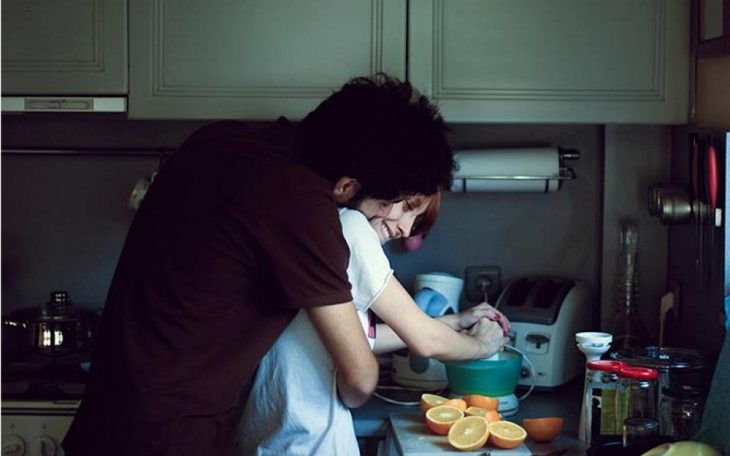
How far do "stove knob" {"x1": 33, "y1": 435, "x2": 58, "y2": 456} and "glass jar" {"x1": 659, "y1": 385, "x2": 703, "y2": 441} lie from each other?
129 cm

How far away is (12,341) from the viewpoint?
2.65 metres

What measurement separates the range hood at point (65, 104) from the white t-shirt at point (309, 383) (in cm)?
81

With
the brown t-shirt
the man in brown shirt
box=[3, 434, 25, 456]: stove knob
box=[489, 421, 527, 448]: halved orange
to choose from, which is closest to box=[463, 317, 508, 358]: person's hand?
box=[489, 421, 527, 448]: halved orange

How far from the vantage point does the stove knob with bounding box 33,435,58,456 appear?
224 cm

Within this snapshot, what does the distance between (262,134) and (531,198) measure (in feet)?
4.02

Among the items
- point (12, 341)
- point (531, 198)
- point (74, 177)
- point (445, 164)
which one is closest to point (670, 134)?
point (531, 198)

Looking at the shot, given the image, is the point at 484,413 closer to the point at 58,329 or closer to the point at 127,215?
the point at 58,329

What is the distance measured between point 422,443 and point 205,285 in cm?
58

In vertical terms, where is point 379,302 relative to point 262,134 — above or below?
below

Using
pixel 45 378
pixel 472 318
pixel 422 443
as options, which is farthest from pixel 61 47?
pixel 422 443

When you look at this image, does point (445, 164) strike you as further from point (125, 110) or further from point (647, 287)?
point (647, 287)

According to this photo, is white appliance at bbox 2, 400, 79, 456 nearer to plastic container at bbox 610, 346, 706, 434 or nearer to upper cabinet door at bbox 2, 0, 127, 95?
upper cabinet door at bbox 2, 0, 127, 95

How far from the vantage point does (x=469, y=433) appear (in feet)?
6.10

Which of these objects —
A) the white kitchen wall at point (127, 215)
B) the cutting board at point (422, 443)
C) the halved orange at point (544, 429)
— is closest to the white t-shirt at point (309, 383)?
the cutting board at point (422, 443)
